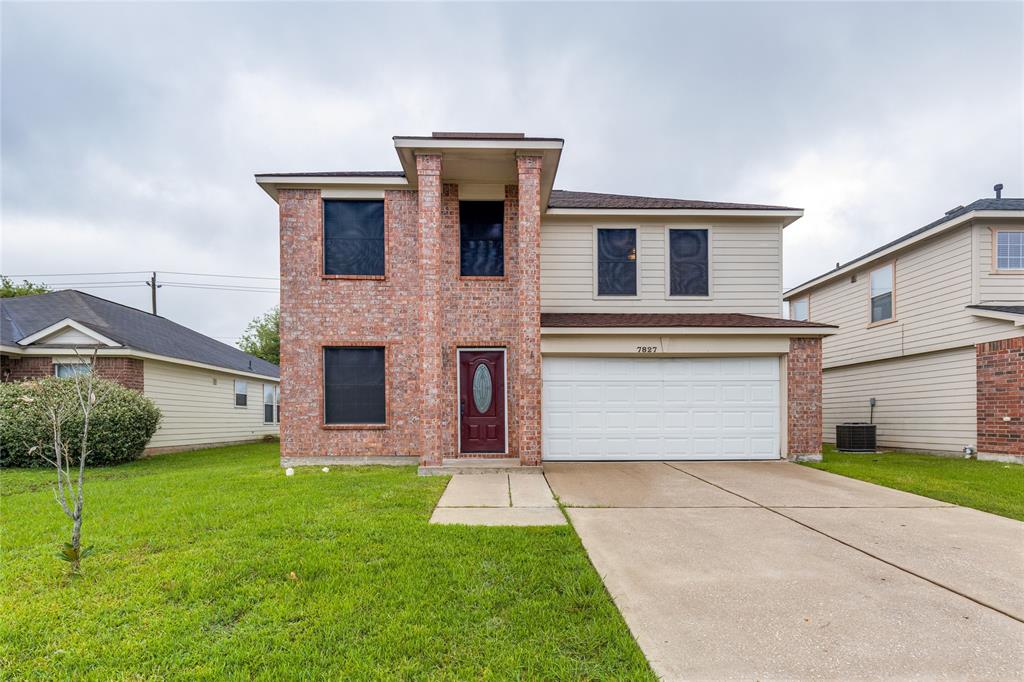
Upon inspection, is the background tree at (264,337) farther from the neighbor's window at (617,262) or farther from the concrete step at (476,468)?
the neighbor's window at (617,262)

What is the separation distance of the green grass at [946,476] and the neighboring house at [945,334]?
0.96m

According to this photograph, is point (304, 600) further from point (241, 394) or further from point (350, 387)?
point (241, 394)

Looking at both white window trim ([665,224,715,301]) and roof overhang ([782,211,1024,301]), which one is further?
white window trim ([665,224,715,301])

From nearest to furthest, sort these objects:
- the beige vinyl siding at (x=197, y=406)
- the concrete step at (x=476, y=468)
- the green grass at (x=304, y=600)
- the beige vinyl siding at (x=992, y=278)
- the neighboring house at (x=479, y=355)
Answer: the green grass at (x=304, y=600) → the concrete step at (x=476, y=468) → the neighboring house at (x=479, y=355) → the beige vinyl siding at (x=992, y=278) → the beige vinyl siding at (x=197, y=406)

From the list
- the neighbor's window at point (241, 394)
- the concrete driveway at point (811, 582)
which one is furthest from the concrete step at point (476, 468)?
the neighbor's window at point (241, 394)

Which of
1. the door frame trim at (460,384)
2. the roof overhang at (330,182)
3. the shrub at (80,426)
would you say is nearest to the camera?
the door frame trim at (460,384)

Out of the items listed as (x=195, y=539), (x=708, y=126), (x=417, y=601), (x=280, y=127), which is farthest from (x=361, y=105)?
(x=417, y=601)

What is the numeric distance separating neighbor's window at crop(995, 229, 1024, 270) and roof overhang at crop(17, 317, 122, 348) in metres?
21.3

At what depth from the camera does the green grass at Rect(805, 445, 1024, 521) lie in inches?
237

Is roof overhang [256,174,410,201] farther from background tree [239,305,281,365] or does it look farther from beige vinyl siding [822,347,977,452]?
background tree [239,305,281,365]

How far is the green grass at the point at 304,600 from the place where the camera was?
2.51 m

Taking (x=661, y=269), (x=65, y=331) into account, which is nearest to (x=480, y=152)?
(x=661, y=269)

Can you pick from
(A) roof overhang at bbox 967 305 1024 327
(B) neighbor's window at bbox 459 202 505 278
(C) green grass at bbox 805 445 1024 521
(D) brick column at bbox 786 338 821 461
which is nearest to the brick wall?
(A) roof overhang at bbox 967 305 1024 327

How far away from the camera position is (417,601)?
3.11m
